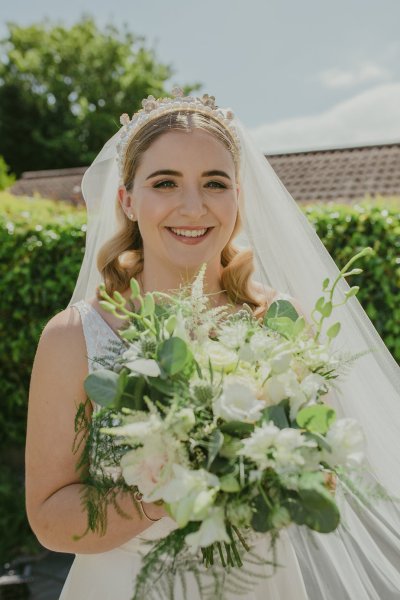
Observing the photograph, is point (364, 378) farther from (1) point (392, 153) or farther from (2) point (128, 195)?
(1) point (392, 153)

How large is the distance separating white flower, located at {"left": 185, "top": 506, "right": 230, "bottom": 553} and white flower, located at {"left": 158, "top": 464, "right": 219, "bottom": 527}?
26 millimetres

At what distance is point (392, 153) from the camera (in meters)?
12.1

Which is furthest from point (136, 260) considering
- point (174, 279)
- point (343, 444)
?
point (343, 444)

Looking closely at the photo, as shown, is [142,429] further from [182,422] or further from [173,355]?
[173,355]

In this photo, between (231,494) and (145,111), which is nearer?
(231,494)

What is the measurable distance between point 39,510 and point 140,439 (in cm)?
80

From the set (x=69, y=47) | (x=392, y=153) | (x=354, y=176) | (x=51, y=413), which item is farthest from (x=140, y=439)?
(x=69, y=47)

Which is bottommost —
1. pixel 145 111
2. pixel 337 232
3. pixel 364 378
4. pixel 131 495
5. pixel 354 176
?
pixel 131 495

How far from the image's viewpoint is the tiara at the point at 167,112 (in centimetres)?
245

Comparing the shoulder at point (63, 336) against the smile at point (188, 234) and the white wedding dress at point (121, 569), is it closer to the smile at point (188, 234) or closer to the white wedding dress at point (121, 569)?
the white wedding dress at point (121, 569)

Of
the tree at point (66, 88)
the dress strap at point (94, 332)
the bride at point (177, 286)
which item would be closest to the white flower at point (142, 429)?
the bride at point (177, 286)

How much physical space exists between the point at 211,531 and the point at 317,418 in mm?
341

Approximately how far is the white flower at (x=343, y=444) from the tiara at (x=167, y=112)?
143cm

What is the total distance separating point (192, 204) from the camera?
7.22 ft
